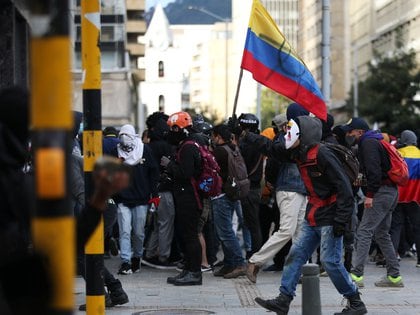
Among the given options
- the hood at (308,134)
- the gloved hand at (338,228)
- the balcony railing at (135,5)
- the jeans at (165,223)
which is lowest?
the jeans at (165,223)

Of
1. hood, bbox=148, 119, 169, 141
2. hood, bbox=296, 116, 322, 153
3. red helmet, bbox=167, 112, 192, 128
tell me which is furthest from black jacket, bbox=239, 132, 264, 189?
hood, bbox=296, 116, 322, 153

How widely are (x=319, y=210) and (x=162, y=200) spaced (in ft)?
18.0

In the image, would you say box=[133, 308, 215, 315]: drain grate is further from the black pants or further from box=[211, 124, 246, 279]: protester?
box=[211, 124, 246, 279]: protester

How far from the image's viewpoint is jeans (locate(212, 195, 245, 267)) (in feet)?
45.9

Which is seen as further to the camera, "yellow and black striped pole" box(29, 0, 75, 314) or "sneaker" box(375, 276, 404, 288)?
"sneaker" box(375, 276, 404, 288)

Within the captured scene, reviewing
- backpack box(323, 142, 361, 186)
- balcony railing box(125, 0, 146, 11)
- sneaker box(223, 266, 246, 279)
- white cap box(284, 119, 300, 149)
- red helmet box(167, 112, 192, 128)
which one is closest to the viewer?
white cap box(284, 119, 300, 149)

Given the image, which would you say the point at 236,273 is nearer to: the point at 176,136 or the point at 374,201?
the point at 176,136

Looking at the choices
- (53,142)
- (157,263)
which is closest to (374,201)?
(157,263)

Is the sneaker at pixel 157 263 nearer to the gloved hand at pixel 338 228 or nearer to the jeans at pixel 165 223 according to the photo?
the jeans at pixel 165 223

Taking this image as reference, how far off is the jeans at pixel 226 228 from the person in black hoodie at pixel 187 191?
1.05 m

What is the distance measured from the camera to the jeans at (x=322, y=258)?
387 inches

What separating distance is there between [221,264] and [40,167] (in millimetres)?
12428

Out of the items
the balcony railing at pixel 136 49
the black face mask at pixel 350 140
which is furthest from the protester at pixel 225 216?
the balcony railing at pixel 136 49

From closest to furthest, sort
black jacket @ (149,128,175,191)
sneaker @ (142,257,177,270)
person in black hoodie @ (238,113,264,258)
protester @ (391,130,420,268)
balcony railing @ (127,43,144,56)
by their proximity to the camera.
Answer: person in black hoodie @ (238,113,264,258)
black jacket @ (149,128,175,191)
protester @ (391,130,420,268)
sneaker @ (142,257,177,270)
balcony railing @ (127,43,144,56)
